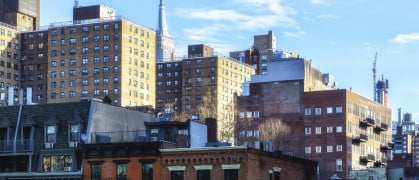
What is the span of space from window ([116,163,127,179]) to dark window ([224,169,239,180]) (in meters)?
8.64

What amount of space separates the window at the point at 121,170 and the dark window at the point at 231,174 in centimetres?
864

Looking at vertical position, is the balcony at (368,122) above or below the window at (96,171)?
above

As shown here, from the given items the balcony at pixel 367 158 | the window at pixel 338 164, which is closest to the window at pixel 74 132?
the window at pixel 338 164

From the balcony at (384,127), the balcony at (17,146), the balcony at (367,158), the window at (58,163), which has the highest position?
the balcony at (384,127)

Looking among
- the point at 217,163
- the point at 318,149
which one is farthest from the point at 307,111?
the point at 217,163

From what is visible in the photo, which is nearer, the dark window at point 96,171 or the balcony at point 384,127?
the dark window at point 96,171

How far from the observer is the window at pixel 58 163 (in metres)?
75.1

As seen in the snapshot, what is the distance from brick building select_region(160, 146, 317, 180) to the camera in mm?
69125

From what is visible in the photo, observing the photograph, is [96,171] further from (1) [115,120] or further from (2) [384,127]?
(2) [384,127]

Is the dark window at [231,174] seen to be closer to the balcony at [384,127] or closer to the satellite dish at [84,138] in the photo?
the satellite dish at [84,138]

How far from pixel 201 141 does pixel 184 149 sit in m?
9.09

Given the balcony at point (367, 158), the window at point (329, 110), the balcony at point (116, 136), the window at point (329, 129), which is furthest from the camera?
the balcony at point (367, 158)

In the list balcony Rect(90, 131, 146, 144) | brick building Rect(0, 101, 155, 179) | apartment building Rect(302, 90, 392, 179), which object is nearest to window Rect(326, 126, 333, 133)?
apartment building Rect(302, 90, 392, 179)

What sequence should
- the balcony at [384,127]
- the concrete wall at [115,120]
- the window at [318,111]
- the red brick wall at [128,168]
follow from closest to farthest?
the red brick wall at [128,168] < the concrete wall at [115,120] < the window at [318,111] < the balcony at [384,127]
